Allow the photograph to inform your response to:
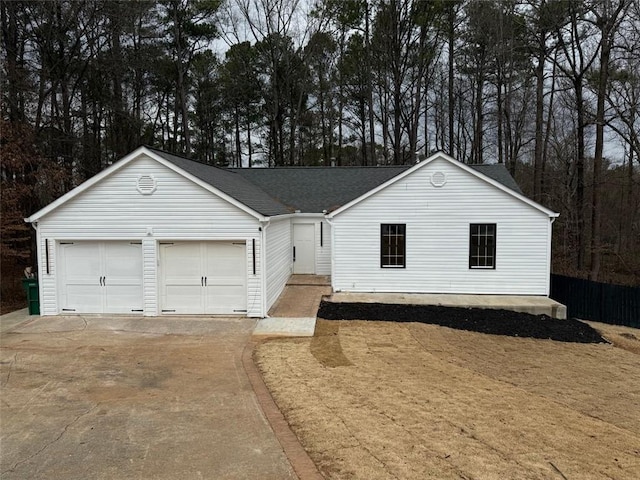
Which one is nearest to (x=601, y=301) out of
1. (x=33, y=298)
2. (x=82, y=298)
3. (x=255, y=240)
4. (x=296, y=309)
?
(x=296, y=309)

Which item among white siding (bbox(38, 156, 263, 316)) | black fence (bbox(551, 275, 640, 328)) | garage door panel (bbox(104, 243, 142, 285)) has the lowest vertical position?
black fence (bbox(551, 275, 640, 328))

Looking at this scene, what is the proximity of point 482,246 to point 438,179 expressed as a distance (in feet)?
8.65

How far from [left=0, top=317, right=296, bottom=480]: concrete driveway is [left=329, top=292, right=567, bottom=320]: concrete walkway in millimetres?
4799

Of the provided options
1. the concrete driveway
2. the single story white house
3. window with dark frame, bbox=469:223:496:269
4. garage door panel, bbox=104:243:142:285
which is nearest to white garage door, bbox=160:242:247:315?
the single story white house

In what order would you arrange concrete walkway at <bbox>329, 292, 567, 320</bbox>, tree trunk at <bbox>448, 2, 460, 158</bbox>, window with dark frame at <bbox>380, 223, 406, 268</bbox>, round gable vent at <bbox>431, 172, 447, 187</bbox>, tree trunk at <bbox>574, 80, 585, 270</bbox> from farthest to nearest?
1. tree trunk at <bbox>448, 2, 460, 158</bbox>
2. tree trunk at <bbox>574, 80, 585, 270</bbox>
3. window with dark frame at <bbox>380, 223, 406, 268</bbox>
4. round gable vent at <bbox>431, 172, 447, 187</bbox>
5. concrete walkway at <bbox>329, 292, 567, 320</bbox>

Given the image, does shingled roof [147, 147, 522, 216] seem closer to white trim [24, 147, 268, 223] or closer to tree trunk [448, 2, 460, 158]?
white trim [24, 147, 268, 223]

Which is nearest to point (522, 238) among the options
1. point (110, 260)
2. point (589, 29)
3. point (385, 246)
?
point (385, 246)

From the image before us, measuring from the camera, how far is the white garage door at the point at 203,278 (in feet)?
37.8

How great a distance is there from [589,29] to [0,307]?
27.7m

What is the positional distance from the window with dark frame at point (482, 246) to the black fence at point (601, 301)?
3.62 metres

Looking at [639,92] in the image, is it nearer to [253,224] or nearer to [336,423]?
[253,224]

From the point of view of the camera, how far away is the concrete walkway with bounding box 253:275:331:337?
10234mm

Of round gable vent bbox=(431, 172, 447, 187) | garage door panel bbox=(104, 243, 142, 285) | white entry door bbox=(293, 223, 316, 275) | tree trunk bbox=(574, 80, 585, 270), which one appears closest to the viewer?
garage door panel bbox=(104, 243, 142, 285)

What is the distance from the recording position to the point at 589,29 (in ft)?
70.2
